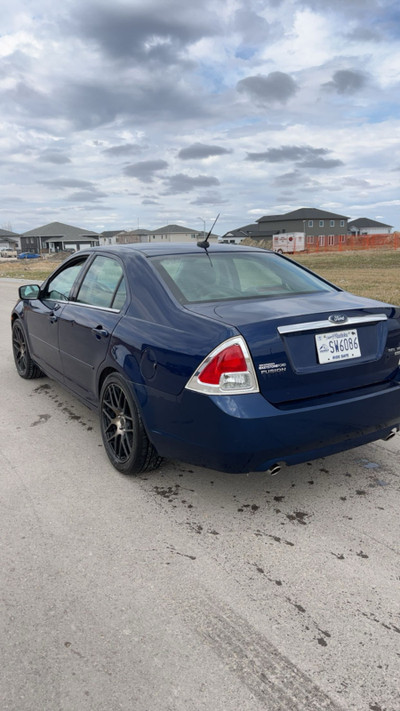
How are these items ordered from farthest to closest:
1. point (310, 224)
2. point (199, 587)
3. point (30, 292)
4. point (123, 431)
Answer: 1. point (310, 224)
2. point (30, 292)
3. point (123, 431)
4. point (199, 587)

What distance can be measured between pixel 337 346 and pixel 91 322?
6.38 feet

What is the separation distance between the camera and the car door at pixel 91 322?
155 inches

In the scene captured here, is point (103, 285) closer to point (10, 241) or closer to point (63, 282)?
point (63, 282)

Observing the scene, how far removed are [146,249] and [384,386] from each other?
2.03 meters

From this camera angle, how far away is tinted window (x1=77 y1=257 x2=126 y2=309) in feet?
13.1

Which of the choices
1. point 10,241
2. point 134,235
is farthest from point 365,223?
point 10,241

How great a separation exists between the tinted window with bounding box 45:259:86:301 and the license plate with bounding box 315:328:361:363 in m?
2.62

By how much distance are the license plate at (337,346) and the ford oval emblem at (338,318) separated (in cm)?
6

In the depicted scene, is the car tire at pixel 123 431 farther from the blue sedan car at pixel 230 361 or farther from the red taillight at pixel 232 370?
the red taillight at pixel 232 370

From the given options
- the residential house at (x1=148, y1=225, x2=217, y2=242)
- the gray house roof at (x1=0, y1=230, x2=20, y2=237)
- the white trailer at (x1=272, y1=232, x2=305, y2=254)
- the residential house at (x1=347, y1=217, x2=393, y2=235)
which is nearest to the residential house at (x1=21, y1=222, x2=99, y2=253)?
the residential house at (x1=148, y1=225, x2=217, y2=242)

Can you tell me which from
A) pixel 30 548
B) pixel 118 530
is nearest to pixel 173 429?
pixel 118 530

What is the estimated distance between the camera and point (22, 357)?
21.0 feet

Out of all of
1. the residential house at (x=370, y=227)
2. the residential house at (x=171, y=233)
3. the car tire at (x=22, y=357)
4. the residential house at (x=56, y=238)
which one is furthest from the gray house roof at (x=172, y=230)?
the car tire at (x=22, y=357)

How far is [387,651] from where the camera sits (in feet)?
6.97
